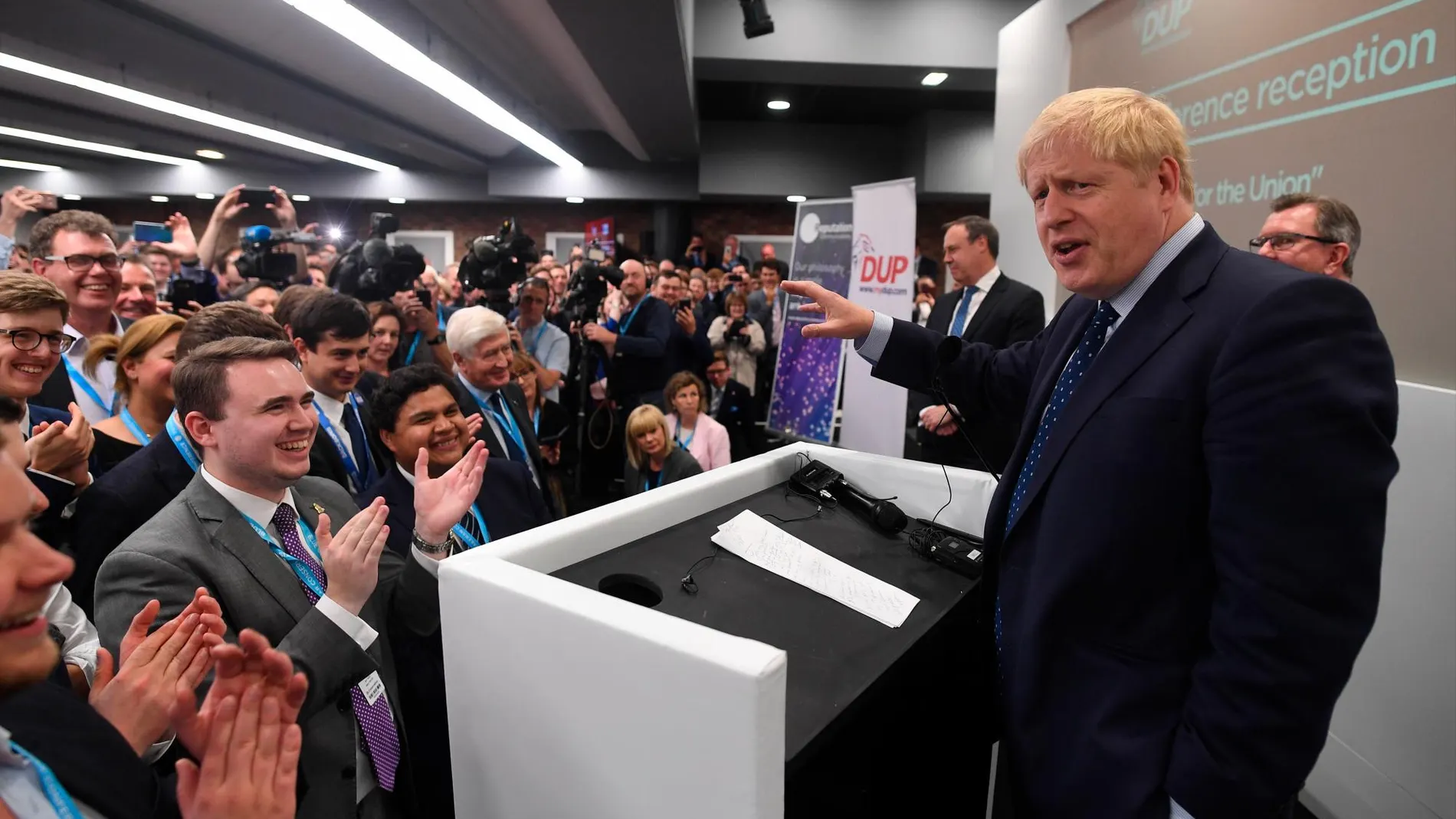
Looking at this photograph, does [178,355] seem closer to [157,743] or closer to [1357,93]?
[157,743]

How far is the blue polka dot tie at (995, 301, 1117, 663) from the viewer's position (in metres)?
1.12

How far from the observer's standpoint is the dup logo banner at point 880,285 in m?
3.84

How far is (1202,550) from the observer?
0.94 metres

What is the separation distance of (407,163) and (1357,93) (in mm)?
11803

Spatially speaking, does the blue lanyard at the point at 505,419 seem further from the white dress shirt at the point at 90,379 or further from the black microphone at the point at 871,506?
the black microphone at the point at 871,506

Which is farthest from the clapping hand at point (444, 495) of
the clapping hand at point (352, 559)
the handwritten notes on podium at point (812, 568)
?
the handwritten notes on podium at point (812, 568)

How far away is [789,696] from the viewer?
0.86 metres

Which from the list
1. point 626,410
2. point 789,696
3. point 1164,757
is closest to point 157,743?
point 789,696

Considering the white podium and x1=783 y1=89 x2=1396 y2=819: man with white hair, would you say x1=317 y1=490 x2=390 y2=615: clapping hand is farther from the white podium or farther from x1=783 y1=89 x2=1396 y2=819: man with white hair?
x1=783 y1=89 x2=1396 y2=819: man with white hair

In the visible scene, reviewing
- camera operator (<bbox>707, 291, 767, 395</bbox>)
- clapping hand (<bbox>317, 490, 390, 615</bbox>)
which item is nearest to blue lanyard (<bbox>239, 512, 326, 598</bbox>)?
clapping hand (<bbox>317, 490, 390, 615</bbox>)

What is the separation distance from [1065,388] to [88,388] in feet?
9.01

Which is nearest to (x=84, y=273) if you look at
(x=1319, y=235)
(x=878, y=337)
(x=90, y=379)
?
(x=90, y=379)

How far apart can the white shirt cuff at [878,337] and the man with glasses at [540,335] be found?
284 centimetres

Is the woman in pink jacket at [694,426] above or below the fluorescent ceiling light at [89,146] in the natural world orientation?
below
